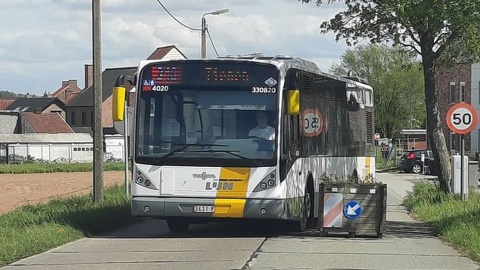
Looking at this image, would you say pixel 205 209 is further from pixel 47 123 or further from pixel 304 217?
pixel 47 123

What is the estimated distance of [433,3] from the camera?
1588 centimetres

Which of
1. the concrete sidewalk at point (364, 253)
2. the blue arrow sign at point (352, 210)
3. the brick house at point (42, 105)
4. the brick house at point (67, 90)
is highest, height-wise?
the brick house at point (67, 90)

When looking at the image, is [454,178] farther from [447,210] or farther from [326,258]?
[326,258]

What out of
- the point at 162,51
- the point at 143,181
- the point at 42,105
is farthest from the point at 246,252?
the point at 42,105

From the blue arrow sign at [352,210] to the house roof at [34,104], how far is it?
9673 centimetres

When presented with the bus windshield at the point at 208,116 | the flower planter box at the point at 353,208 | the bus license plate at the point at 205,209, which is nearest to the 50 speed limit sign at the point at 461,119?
the flower planter box at the point at 353,208

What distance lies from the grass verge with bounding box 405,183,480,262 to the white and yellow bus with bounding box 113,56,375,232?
2908 mm

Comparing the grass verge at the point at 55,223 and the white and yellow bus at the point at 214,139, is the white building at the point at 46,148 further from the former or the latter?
the white and yellow bus at the point at 214,139

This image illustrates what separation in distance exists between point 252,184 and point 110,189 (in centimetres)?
1106

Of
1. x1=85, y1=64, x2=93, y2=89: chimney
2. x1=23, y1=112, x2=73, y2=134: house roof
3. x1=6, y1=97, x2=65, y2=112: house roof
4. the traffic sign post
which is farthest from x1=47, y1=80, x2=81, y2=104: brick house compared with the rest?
the traffic sign post

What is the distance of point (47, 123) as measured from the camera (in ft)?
320

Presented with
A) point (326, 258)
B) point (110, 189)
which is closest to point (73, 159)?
point (110, 189)

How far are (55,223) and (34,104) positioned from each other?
10235 centimetres

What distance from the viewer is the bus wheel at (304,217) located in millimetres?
16875
